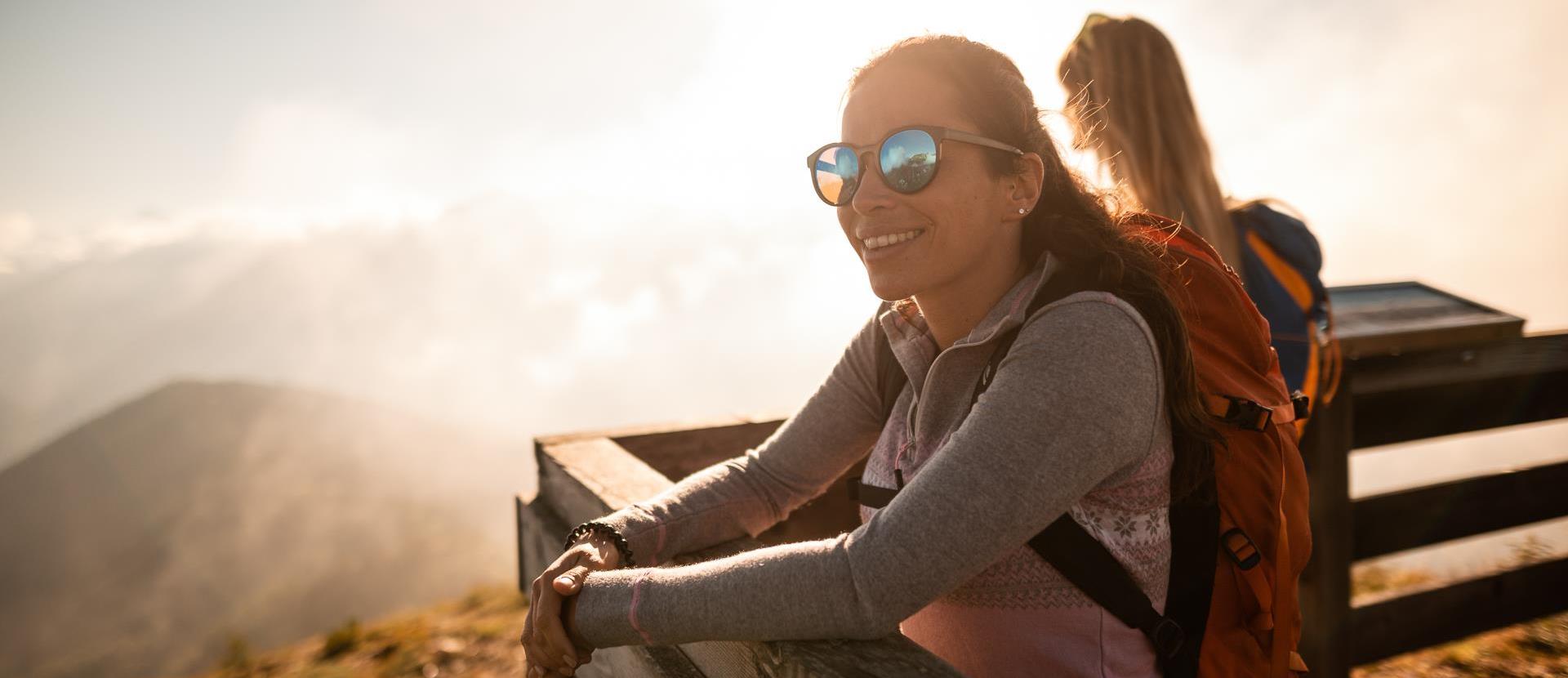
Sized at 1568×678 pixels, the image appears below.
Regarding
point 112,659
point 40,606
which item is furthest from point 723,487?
point 40,606

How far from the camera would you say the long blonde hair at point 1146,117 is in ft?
8.57

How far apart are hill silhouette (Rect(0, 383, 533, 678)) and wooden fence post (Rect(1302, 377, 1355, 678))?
52899 millimetres

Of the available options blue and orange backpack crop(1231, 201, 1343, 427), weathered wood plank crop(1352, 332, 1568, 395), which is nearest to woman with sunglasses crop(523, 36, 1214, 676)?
blue and orange backpack crop(1231, 201, 1343, 427)

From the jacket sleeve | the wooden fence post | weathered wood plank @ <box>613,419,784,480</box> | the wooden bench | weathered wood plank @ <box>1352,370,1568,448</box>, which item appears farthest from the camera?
weathered wood plank @ <box>1352,370,1568,448</box>

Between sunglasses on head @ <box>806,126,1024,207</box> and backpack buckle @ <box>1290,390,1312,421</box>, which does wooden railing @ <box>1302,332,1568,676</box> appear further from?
sunglasses on head @ <box>806,126,1024,207</box>

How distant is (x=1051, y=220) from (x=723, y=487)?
102cm

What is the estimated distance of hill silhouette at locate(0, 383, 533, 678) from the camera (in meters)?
65.1

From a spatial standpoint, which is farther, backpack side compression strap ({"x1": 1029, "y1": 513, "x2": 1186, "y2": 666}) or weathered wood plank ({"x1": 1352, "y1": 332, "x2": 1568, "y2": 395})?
weathered wood plank ({"x1": 1352, "y1": 332, "x2": 1568, "y2": 395})

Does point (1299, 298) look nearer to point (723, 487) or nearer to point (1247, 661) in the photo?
point (1247, 661)

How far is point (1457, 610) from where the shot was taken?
376 centimetres

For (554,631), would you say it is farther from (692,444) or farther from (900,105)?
(692,444)

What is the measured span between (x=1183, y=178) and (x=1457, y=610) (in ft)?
9.41

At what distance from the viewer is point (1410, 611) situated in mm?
3680

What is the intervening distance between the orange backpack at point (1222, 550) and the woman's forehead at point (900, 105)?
38cm
